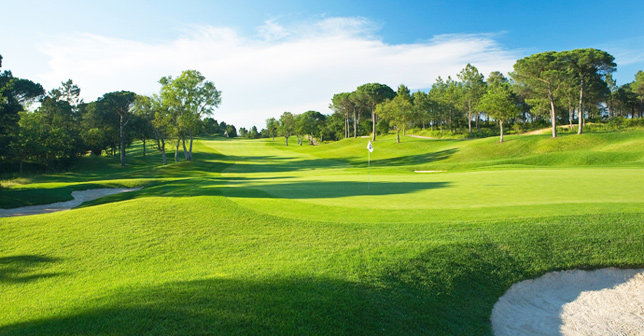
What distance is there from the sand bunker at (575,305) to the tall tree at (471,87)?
227 ft

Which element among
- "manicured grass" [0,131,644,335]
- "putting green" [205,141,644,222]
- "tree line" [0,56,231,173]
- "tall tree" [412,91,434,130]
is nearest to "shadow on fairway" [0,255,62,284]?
"manicured grass" [0,131,644,335]

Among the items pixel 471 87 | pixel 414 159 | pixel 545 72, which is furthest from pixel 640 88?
pixel 414 159

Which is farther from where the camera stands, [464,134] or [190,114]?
[464,134]

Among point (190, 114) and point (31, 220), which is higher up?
point (190, 114)

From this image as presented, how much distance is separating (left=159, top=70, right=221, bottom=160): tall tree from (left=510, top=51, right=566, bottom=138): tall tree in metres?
42.0

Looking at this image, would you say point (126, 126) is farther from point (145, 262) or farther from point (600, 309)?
point (600, 309)

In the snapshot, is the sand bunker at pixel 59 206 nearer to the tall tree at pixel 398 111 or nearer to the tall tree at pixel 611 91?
the tall tree at pixel 398 111

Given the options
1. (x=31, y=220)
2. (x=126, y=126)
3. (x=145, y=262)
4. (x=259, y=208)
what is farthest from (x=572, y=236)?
(x=126, y=126)

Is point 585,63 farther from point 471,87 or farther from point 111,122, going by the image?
point 111,122

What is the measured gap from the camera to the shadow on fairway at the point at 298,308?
180 inches

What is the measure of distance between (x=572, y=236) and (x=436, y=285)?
4.39m

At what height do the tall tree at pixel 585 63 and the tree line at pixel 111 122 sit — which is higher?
the tall tree at pixel 585 63

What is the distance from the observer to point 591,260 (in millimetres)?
7480

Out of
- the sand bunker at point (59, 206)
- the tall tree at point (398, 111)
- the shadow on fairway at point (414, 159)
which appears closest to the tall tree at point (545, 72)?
the shadow on fairway at point (414, 159)
